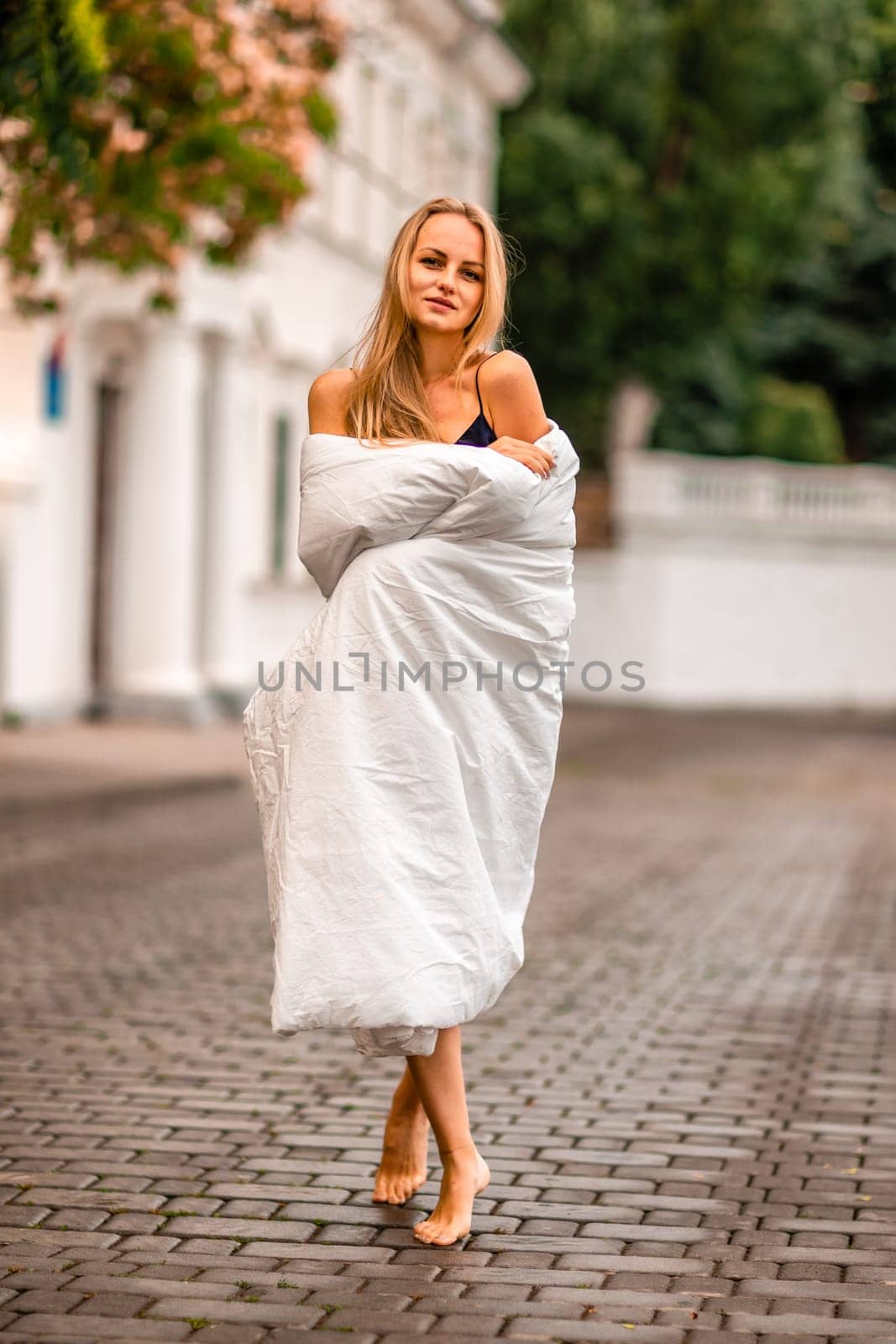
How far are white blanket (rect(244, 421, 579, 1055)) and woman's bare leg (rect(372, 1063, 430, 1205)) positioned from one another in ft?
1.43

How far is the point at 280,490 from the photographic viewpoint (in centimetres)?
2848

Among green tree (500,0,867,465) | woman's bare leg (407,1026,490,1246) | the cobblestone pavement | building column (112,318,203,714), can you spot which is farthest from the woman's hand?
green tree (500,0,867,465)

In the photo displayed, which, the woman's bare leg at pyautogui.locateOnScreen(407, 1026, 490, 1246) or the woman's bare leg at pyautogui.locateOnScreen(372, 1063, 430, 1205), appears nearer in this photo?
the woman's bare leg at pyautogui.locateOnScreen(407, 1026, 490, 1246)

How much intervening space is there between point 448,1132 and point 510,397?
5.09ft

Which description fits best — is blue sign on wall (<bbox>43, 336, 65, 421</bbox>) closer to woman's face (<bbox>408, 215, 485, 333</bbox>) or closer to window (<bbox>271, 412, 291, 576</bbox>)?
window (<bbox>271, 412, 291, 576</bbox>)

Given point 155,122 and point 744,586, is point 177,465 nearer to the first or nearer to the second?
point 155,122

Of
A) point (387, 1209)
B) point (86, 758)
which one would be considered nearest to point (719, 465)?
point (86, 758)

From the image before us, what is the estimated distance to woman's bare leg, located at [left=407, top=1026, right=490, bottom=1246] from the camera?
481cm

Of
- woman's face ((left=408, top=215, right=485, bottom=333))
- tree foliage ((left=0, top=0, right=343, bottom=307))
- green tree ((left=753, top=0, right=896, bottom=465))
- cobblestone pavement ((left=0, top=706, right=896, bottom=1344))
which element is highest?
green tree ((left=753, top=0, right=896, bottom=465))

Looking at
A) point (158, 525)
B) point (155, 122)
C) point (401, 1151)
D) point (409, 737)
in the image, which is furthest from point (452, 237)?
point (158, 525)

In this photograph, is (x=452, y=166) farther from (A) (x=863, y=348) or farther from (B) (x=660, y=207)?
(A) (x=863, y=348)

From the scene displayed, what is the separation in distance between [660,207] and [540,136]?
2.65 metres

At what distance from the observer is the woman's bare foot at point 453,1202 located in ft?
15.8

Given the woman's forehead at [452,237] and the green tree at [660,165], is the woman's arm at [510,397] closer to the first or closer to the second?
the woman's forehead at [452,237]
